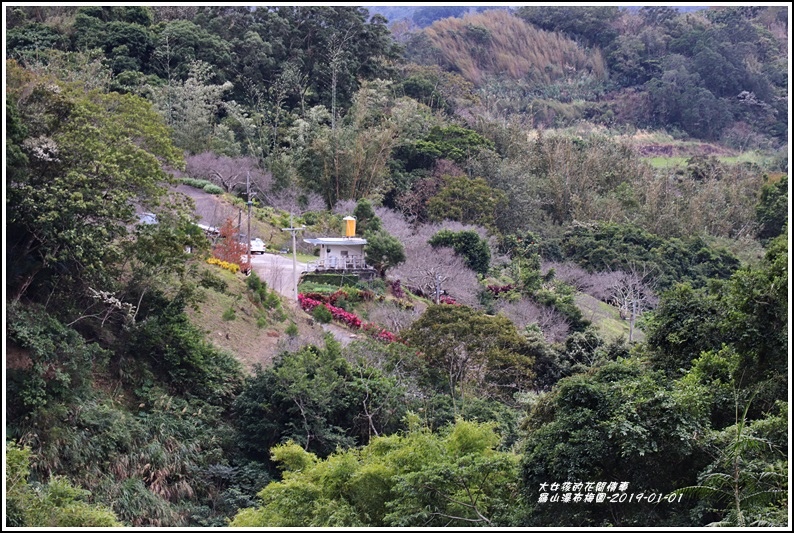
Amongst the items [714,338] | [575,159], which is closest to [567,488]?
[714,338]

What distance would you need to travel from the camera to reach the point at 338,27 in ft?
138

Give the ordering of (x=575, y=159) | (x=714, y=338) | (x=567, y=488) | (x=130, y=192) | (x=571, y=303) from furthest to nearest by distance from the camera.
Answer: (x=575, y=159), (x=571, y=303), (x=130, y=192), (x=714, y=338), (x=567, y=488)

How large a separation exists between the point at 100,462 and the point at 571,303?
16271 millimetres

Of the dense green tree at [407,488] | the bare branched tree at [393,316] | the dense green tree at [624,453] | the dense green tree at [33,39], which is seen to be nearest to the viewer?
the dense green tree at [624,453]

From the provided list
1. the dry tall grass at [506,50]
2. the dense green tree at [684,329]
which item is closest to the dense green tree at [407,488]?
the dense green tree at [684,329]

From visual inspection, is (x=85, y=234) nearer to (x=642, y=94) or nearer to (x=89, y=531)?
(x=89, y=531)

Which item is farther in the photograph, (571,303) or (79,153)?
(571,303)

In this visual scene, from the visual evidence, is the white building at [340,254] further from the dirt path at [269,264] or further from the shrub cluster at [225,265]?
the shrub cluster at [225,265]

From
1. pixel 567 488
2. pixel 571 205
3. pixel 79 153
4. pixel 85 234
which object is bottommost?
pixel 571 205

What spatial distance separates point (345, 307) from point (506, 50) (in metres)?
54.8

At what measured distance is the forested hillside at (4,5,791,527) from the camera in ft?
31.2

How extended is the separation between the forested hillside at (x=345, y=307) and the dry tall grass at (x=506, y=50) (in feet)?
89.6

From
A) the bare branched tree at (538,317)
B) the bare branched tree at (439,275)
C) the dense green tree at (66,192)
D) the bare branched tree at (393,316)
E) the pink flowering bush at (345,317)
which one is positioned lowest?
the bare branched tree at (538,317)

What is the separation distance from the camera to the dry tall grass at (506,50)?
71.1 meters
